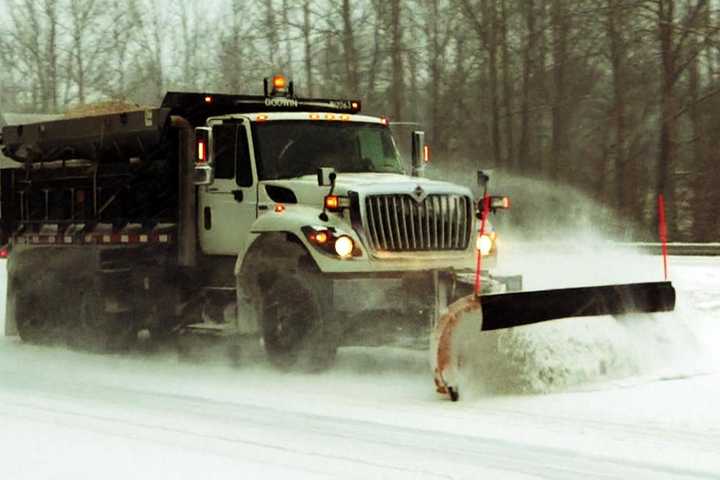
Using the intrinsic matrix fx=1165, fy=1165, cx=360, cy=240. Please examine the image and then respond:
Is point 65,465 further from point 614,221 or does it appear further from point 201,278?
point 614,221

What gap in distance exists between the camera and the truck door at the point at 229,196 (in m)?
11.2

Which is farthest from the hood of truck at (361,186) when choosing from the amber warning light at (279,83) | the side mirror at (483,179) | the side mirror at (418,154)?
the amber warning light at (279,83)

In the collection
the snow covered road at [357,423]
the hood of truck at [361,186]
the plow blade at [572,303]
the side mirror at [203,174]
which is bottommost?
the snow covered road at [357,423]

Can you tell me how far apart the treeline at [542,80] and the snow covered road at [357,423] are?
907 inches

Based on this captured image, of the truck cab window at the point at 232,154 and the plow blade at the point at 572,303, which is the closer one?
the plow blade at the point at 572,303

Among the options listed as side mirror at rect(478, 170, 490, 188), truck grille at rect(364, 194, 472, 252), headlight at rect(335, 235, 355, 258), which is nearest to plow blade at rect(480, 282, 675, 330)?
side mirror at rect(478, 170, 490, 188)

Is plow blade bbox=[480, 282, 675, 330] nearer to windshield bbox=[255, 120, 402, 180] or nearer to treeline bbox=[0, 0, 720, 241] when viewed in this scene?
windshield bbox=[255, 120, 402, 180]

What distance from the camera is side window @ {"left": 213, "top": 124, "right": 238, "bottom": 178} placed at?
11.4 meters

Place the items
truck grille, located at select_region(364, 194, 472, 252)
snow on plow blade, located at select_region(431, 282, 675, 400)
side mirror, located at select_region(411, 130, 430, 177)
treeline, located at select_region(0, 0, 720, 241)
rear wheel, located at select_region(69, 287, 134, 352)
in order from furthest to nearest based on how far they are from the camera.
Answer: treeline, located at select_region(0, 0, 720, 241), side mirror, located at select_region(411, 130, 430, 177), rear wheel, located at select_region(69, 287, 134, 352), truck grille, located at select_region(364, 194, 472, 252), snow on plow blade, located at select_region(431, 282, 675, 400)

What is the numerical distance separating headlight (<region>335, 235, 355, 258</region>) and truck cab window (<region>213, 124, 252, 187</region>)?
4.84 ft

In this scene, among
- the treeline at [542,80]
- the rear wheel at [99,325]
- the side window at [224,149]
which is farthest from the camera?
the treeline at [542,80]

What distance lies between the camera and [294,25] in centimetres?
4203

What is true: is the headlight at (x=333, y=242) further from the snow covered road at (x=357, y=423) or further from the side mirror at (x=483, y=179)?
the side mirror at (x=483, y=179)

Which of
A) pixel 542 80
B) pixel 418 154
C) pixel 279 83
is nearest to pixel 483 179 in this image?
pixel 418 154
